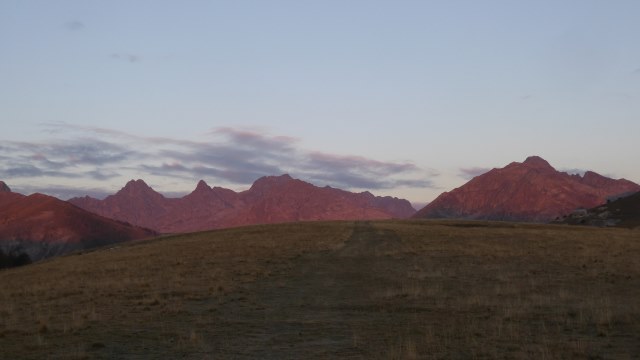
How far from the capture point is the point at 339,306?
22344 mm

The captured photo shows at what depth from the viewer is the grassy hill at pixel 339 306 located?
15.4 m

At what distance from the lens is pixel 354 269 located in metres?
34.8

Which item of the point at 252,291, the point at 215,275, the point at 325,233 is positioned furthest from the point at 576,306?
the point at 325,233

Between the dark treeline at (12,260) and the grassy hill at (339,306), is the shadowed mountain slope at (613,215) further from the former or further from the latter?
the dark treeline at (12,260)

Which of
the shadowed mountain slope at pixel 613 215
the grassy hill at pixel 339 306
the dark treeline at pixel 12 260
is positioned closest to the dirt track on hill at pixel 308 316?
the grassy hill at pixel 339 306

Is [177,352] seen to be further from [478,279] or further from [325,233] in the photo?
[325,233]

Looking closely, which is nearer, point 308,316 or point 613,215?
point 308,316

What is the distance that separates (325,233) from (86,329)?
46570mm

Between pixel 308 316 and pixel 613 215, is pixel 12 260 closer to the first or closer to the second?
pixel 308 316

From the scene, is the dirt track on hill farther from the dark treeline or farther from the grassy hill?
the dark treeline

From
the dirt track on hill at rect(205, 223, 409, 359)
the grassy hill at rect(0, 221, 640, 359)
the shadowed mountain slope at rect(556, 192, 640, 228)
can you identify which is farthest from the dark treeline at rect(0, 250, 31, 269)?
the shadowed mountain slope at rect(556, 192, 640, 228)

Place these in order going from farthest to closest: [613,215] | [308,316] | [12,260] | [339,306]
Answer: [613,215] < [12,260] < [339,306] < [308,316]

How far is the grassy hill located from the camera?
15.4 meters

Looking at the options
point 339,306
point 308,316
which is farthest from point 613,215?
point 308,316
